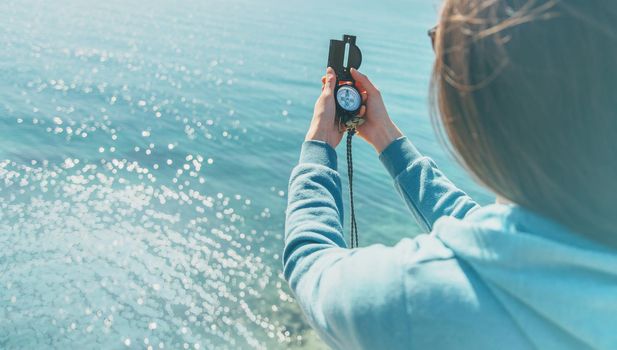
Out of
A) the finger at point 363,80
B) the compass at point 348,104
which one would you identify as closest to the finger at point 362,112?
the compass at point 348,104

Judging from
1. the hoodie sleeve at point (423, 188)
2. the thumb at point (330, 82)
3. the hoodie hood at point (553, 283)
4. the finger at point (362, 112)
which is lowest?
the hoodie sleeve at point (423, 188)

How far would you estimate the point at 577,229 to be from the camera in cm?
91

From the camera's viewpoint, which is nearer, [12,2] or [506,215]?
[506,215]

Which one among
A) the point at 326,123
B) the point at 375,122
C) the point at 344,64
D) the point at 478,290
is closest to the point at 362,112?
the point at 375,122

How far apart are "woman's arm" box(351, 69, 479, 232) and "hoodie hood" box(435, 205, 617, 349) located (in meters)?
0.81

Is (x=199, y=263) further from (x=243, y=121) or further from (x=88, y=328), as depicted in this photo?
(x=243, y=121)

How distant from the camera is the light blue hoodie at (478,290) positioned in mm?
866

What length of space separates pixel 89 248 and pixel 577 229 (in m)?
8.08

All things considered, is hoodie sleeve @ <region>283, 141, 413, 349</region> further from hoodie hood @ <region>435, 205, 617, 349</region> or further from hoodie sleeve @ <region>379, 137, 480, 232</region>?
hoodie sleeve @ <region>379, 137, 480, 232</region>

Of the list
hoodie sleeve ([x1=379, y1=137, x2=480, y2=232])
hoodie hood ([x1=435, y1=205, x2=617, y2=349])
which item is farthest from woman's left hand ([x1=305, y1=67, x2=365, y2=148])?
hoodie hood ([x1=435, y1=205, x2=617, y2=349])

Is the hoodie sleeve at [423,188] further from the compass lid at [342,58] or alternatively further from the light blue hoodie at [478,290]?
the light blue hoodie at [478,290]

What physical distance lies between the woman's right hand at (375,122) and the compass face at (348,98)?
6 cm

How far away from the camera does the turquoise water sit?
272 inches

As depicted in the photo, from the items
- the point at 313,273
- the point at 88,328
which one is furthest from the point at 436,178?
the point at 88,328
